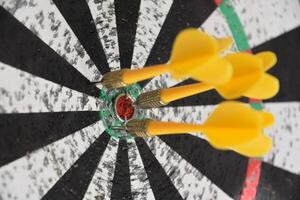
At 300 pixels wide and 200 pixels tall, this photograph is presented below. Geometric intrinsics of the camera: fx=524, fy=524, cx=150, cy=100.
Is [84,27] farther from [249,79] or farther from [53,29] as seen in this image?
[249,79]

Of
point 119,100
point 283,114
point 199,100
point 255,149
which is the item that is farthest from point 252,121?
point 283,114

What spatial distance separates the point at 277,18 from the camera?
1100mm

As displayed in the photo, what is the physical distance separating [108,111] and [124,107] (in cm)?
3

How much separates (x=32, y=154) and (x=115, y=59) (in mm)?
211

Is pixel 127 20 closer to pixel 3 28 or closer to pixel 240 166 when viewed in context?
pixel 3 28

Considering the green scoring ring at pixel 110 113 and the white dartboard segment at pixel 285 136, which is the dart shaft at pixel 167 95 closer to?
the green scoring ring at pixel 110 113

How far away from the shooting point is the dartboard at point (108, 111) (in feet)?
2.19

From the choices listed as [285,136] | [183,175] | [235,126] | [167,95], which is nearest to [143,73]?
[167,95]

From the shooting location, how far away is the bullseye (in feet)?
2.57

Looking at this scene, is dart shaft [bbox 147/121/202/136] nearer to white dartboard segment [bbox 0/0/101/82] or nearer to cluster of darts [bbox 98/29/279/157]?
cluster of darts [bbox 98/29/279/157]

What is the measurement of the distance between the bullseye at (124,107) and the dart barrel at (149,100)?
2 centimetres

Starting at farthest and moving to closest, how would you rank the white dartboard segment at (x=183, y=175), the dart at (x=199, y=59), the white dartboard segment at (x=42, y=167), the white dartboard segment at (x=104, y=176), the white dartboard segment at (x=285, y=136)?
the white dartboard segment at (x=285, y=136) < the white dartboard segment at (x=183, y=175) < the white dartboard segment at (x=104, y=176) < the white dartboard segment at (x=42, y=167) < the dart at (x=199, y=59)

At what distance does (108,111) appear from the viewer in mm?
775

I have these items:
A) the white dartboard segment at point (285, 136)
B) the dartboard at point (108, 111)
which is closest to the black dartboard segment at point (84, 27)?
the dartboard at point (108, 111)
